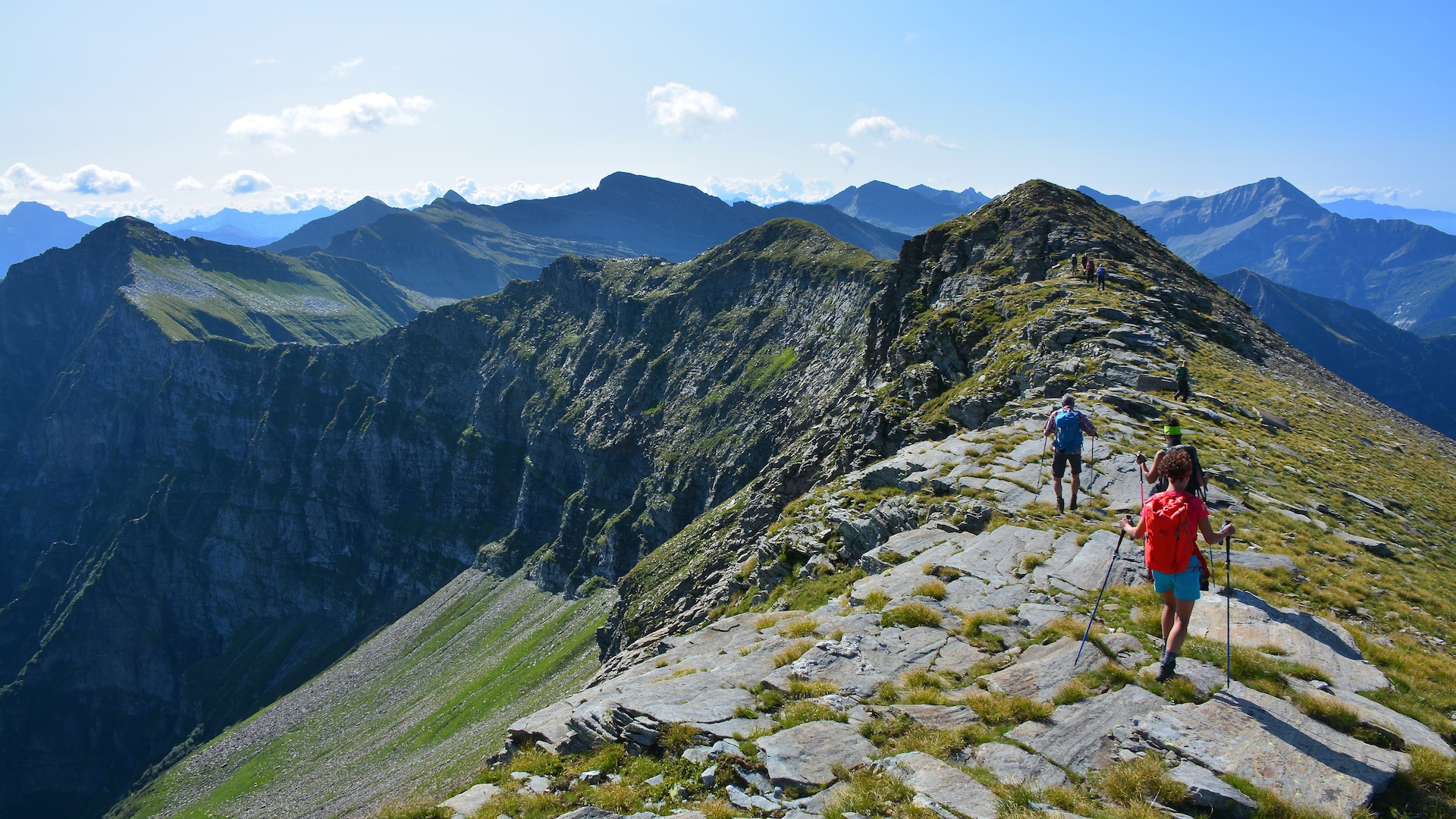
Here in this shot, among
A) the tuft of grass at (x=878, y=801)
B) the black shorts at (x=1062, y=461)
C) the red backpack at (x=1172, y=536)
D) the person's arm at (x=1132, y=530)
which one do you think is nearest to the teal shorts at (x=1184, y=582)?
the red backpack at (x=1172, y=536)

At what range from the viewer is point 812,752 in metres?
14.2

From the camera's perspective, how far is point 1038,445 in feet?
106

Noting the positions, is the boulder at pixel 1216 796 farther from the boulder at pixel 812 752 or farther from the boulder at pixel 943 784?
the boulder at pixel 812 752

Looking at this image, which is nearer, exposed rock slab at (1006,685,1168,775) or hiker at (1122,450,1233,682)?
exposed rock slab at (1006,685,1168,775)

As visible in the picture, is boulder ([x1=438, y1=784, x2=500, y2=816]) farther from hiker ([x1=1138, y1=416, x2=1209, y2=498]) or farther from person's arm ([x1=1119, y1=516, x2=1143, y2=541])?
hiker ([x1=1138, y1=416, x2=1209, y2=498])

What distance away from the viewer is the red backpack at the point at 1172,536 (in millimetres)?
14414

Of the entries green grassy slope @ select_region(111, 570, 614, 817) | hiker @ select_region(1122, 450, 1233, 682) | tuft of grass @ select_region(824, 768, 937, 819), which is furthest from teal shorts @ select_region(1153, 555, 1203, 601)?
green grassy slope @ select_region(111, 570, 614, 817)

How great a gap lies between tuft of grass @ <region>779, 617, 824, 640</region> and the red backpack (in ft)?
30.9

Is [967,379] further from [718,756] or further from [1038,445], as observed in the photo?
[718,756]

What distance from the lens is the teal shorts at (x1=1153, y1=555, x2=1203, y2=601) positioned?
568 inches

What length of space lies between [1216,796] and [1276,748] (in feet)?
6.55

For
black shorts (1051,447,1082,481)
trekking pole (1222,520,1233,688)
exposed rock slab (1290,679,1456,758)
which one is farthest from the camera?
black shorts (1051,447,1082,481)

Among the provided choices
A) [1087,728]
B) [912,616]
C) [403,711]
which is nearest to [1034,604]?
[912,616]

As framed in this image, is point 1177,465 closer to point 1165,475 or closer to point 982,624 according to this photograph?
point 1165,475
